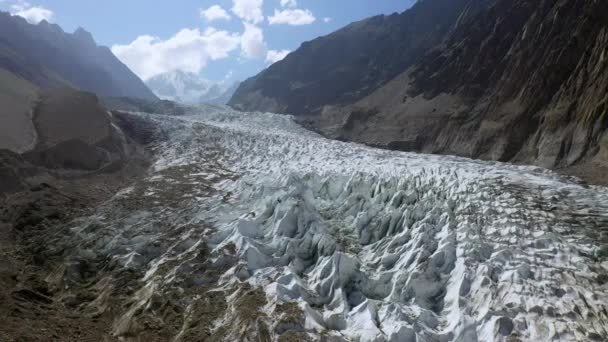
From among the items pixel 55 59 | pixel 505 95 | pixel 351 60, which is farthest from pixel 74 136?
pixel 55 59

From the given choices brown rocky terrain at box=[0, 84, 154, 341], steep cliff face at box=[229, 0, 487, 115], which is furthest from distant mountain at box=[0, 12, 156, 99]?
brown rocky terrain at box=[0, 84, 154, 341]

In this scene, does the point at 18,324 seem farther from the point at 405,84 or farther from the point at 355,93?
the point at 355,93

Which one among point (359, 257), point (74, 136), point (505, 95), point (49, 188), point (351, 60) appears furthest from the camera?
point (351, 60)

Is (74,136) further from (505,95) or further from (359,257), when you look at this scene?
(505,95)

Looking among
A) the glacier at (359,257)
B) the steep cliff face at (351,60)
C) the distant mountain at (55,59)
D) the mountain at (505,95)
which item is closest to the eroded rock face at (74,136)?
the glacier at (359,257)

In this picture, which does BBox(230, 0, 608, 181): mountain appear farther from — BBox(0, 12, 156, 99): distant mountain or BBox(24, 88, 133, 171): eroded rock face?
BBox(0, 12, 156, 99): distant mountain

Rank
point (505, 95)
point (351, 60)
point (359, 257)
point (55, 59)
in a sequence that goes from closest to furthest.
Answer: point (359, 257) < point (505, 95) < point (351, 60) < point (55, 59)
